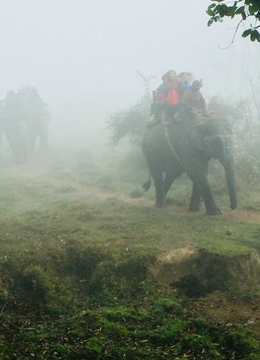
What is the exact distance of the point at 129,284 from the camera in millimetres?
5535

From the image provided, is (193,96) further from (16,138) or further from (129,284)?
(16,138)

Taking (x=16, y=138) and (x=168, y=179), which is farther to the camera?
(x=16, y=138)

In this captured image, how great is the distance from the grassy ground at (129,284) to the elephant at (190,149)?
0.64 m

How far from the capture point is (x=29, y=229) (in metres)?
7.78

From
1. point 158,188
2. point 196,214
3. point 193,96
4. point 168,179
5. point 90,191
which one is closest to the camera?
point 196,214

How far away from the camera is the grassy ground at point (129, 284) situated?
3945 millimetres

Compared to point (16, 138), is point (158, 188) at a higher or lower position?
lower

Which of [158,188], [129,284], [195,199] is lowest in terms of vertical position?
[129,284]

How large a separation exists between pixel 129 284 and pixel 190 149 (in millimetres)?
4627

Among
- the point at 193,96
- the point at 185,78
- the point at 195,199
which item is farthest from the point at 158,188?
the point at 185,78

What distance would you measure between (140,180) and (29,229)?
7687 millimetres

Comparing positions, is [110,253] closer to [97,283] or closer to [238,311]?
[97,283]

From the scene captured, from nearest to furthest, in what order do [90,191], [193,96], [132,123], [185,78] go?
1. [193,96]
2. [185,78]
3. [90,191]
4. [132,123]

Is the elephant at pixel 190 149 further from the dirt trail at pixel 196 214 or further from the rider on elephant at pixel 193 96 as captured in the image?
the dirt trail at pixel 196 214
